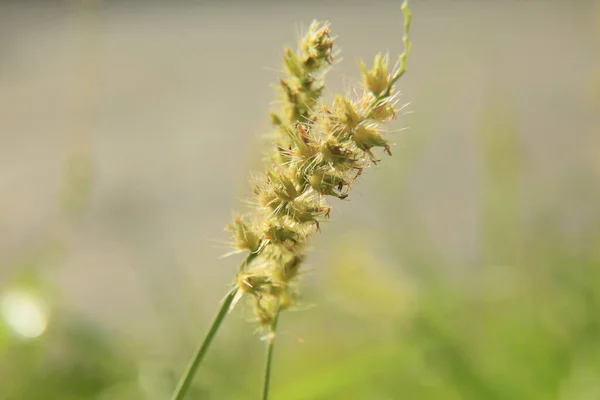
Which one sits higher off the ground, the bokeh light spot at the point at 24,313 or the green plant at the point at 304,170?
the bokeh light spot at the point at 24,313

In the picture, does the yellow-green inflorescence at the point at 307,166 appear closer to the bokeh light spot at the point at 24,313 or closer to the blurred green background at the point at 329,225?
the blurred green background at the point at 329,225

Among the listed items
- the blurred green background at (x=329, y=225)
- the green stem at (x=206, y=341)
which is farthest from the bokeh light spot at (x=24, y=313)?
the green stem at (x=206, y=341)

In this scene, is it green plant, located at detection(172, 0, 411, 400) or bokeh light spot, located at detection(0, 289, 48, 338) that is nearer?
green plant, located at detection(172, 0, 411, 400)

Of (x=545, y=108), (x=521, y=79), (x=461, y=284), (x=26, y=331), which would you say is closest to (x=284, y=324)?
(x=461, y=284)

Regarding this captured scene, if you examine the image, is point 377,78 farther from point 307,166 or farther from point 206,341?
point 206,341

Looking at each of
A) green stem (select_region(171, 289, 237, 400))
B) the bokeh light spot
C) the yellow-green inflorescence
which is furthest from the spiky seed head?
the bokeh light spot

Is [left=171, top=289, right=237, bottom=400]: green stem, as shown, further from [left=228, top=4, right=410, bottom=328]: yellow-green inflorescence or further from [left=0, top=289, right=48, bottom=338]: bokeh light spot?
[left=0, top=289, right=48, bottom=338]: bokeh light spot

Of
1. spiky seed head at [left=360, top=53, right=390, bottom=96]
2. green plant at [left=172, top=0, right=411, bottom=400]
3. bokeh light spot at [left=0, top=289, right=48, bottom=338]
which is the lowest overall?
green plant at [left=172, top=0, right=411, bottom=400]
